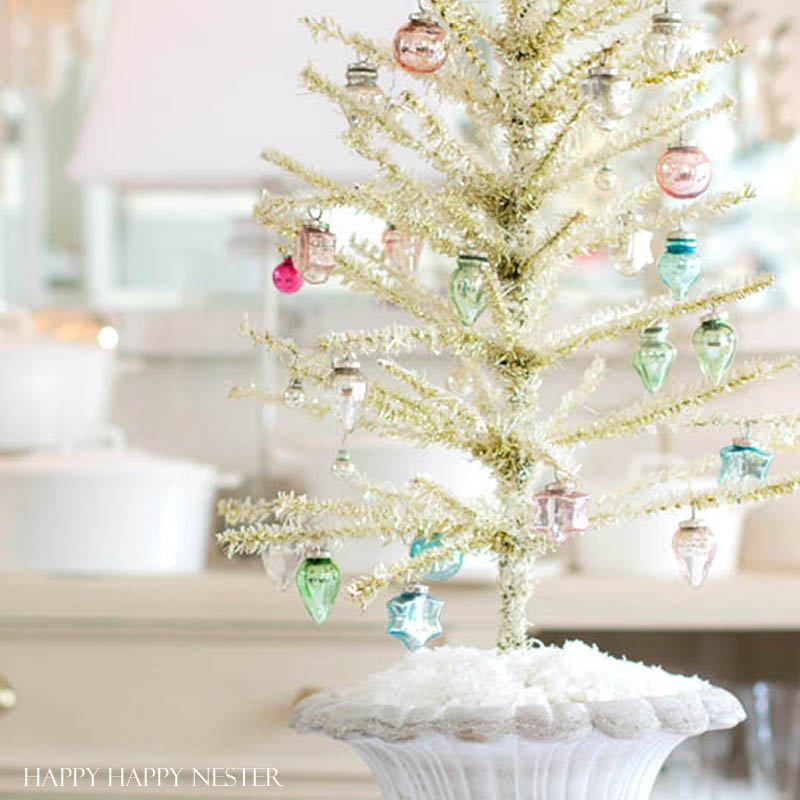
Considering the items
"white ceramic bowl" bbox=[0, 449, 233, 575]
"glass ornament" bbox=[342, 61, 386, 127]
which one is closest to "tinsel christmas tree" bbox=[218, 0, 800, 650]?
"glass ornament" bbox=[342, 61, 386, 127]

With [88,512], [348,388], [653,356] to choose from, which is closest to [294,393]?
[348,388]

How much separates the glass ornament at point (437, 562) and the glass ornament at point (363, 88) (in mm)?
188

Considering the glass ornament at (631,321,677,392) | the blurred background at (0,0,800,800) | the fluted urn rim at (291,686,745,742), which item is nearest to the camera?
the fluted urn rim at (291,686,745,742)

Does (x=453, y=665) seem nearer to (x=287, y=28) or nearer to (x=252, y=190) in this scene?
(x=287, y=28)

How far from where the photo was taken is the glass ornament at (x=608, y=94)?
1.90ft

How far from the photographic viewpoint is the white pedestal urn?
1.73ft

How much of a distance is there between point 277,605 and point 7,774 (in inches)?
12.0

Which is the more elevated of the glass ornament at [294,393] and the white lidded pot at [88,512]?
the glass ornament at [294,393]

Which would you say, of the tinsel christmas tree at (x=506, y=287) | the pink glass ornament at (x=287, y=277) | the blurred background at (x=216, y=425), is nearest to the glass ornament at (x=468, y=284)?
the tinsel christmas tree at (x=506, y=287)

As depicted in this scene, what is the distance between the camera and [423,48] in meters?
0.60

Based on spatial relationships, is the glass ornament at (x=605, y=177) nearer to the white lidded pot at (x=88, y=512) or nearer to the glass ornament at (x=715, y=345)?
the glass ornament at (x=715, y=345)

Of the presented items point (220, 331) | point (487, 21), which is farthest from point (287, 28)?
point (487, 21)

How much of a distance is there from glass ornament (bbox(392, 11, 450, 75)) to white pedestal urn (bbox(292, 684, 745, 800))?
0.26 m

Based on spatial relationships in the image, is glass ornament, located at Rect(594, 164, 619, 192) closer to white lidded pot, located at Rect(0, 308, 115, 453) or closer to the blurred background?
the blurred background
